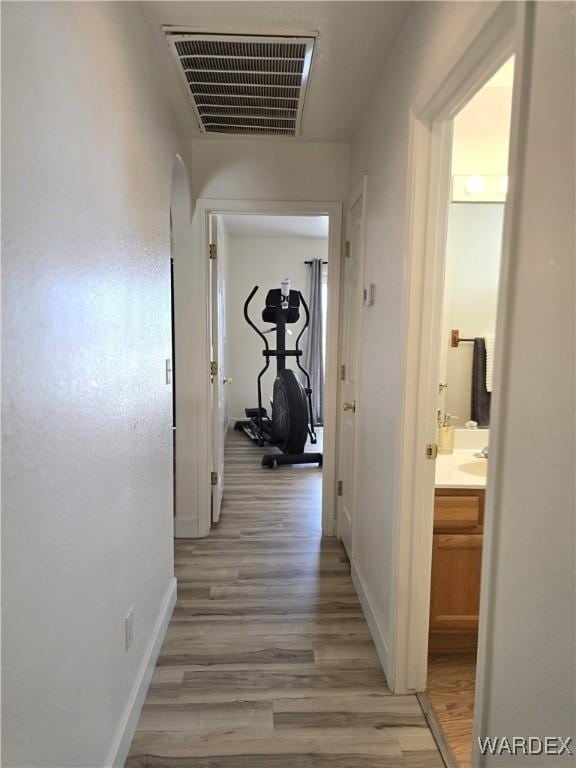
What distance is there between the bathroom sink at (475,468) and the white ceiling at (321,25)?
71.3 inches

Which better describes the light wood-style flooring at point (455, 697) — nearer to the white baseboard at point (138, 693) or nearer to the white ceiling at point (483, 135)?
the white baseboard at point (138, 693)

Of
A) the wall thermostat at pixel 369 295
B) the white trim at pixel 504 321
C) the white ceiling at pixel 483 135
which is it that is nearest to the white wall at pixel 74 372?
the white trim at pixel 504 321

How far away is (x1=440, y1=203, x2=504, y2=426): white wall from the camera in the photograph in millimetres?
2426

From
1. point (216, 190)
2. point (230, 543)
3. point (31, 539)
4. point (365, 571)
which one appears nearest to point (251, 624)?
point (365, 571)

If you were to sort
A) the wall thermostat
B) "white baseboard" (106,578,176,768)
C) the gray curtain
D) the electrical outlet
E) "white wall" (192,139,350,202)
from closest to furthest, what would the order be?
"white baseboard" (106,578,176,768), the electrical outlet, the wall thermostat, "white wall" (192,139,350,202), the gray curtain

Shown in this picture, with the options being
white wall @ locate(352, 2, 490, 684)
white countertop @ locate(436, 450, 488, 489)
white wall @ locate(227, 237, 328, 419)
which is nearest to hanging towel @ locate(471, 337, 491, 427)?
white countertop @ locate(436, 450, 488, 489)

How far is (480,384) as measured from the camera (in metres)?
2.46

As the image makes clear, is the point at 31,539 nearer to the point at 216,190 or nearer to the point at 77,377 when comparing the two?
the point at 77,377

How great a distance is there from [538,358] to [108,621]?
4.39 ft

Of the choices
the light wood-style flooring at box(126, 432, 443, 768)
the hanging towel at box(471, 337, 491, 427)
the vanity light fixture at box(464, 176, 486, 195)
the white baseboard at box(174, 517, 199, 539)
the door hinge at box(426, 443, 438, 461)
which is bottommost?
the light wood-style flooring at box(126, 432, 443, 768)

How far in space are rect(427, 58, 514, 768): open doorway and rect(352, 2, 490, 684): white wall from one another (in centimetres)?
22

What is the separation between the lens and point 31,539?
95 cm

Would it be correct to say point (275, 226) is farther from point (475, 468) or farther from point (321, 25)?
point (475, 468)

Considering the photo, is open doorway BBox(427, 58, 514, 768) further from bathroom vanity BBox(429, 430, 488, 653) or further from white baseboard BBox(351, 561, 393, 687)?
white baseboard BBox(351, 561, 393, 687)
